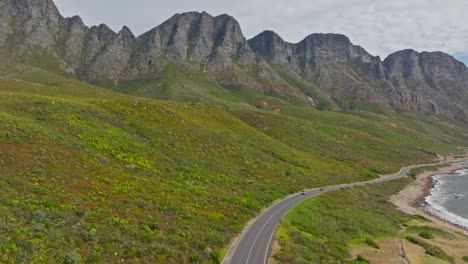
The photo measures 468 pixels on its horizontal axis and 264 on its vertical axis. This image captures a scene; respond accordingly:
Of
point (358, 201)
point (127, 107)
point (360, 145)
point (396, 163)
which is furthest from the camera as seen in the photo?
point (360, 145)

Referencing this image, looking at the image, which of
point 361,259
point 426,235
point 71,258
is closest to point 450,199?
A: point 426,235

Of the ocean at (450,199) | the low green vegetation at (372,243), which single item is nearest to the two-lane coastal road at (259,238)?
the low green vegetation at (372,243)

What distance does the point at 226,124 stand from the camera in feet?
385

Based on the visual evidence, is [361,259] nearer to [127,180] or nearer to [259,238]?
[259,238]

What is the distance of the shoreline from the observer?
75.5m

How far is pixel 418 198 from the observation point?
10294 cm

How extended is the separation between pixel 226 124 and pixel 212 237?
80.8 m

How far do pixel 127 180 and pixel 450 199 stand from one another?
98.3 meters

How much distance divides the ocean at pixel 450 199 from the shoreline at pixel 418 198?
186 cm

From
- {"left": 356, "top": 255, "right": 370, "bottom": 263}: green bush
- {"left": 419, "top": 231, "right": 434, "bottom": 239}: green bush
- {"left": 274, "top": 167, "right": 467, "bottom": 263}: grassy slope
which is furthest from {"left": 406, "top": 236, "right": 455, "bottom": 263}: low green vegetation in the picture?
{"left": 356, "top": 255, "right": 370, "bottom": 263}: green bush

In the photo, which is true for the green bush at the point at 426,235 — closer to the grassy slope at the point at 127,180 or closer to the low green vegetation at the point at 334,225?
the low green vegetation at the point at 334,225

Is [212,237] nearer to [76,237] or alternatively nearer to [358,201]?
[76,237]

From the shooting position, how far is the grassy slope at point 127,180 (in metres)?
29.7

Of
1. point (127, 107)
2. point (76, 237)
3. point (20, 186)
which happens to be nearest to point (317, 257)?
point (76, 237)
